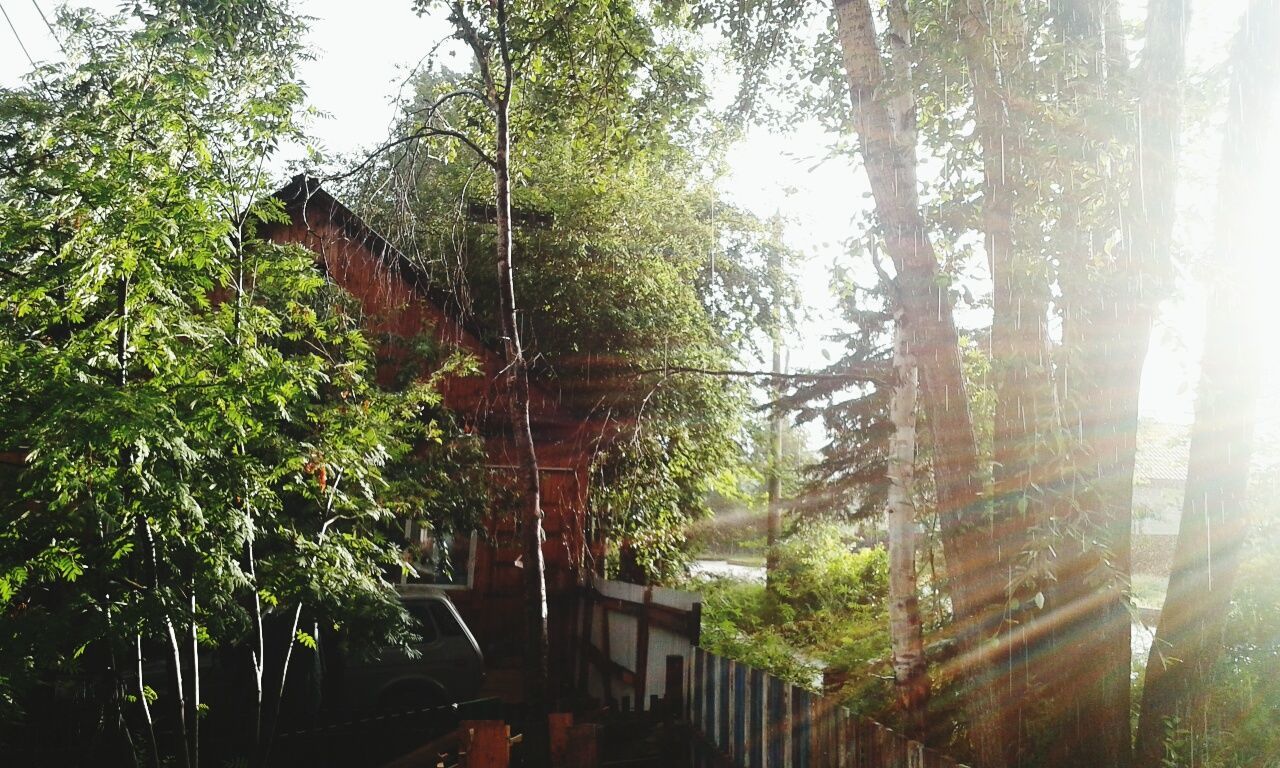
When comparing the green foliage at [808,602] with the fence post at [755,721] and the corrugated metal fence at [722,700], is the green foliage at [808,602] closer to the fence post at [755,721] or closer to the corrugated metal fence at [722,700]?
the corrugated metal fence at [722,700]

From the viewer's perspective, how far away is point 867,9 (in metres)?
5.35

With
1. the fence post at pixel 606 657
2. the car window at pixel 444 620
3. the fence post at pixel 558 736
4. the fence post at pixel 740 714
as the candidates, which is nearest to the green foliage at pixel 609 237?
the fence post at pixel 606 657

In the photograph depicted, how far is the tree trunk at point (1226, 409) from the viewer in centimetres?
456

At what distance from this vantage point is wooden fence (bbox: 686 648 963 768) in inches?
151

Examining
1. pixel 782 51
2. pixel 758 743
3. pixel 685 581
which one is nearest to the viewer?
pixel 758 743

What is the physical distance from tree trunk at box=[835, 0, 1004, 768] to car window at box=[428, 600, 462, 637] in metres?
5.98

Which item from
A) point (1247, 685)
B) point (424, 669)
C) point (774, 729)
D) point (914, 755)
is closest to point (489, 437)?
point (424, 669)

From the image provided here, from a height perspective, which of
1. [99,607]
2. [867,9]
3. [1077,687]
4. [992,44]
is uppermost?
[867,9]

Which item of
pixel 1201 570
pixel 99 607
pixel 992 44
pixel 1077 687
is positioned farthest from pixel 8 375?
pixel 1201 570

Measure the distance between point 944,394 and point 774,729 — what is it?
236cm

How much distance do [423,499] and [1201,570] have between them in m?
7.51

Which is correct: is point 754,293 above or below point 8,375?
above

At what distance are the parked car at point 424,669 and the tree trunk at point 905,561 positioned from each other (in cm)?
482

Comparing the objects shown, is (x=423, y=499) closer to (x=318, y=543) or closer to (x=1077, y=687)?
(x=318, y=543)
